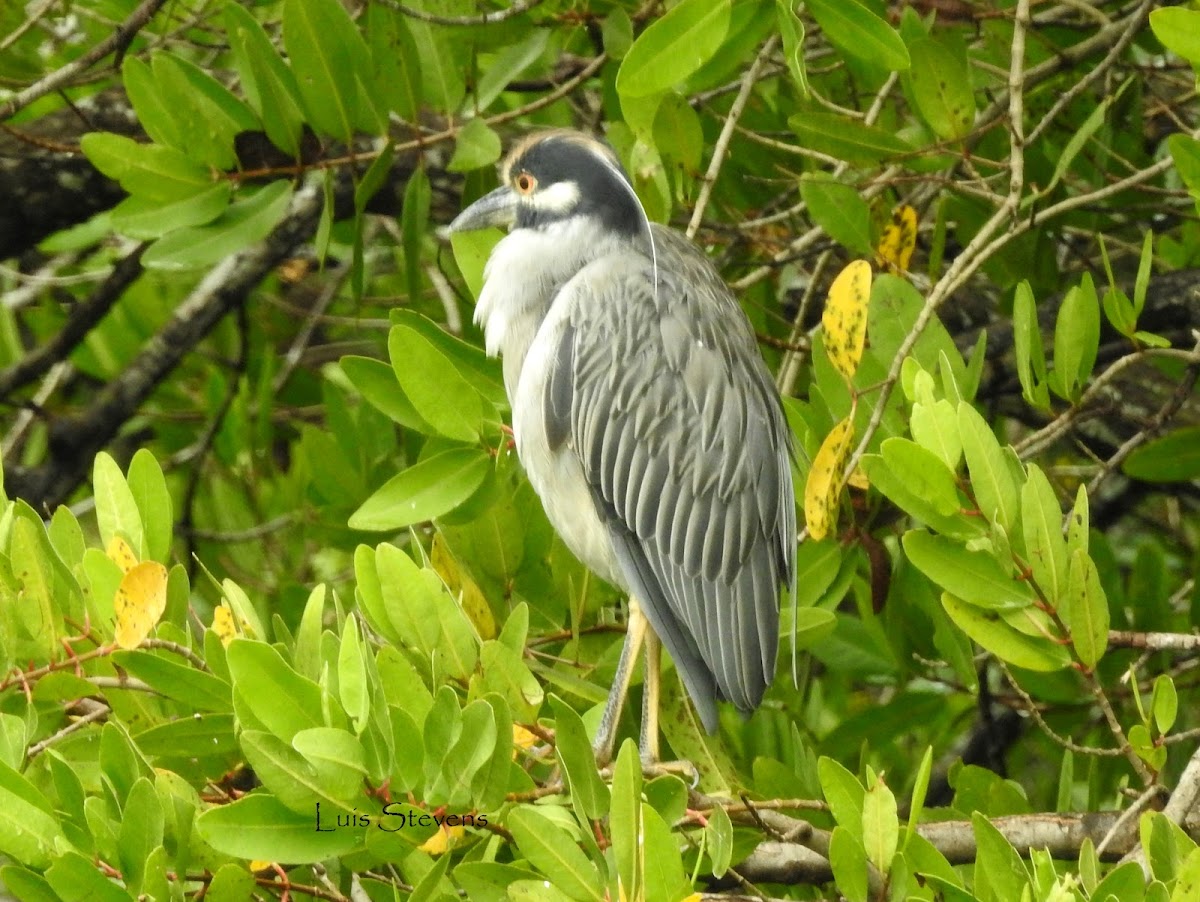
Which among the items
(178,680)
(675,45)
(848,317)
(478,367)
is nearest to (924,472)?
(848,317)

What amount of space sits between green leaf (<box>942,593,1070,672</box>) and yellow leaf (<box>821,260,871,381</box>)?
56 cm

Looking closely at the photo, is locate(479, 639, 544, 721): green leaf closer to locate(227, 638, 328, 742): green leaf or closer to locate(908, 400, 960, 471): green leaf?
locate(227, 638, 328, 742): green leaf

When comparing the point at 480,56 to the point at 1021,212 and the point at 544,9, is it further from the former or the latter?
the point at 1021,212

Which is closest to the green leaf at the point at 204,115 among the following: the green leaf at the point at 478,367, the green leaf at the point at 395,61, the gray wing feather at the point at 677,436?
the green leaf at the point at 395,61

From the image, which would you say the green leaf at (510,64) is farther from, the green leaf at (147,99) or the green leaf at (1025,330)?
the green leaf at (1025,330)

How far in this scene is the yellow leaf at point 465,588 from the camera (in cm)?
259

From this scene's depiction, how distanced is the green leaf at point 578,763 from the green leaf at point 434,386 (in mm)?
822

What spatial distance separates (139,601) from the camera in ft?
6.54

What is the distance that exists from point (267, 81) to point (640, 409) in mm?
930

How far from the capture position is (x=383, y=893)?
207cm

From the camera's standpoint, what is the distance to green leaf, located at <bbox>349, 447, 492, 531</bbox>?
2.54 m

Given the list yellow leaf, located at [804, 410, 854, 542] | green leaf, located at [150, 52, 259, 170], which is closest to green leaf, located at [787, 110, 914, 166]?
yellow leaf, located at [804, 410, 854, 542]

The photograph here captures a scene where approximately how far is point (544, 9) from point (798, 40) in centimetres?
99

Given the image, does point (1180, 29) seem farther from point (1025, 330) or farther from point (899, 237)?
point (899, 237)
